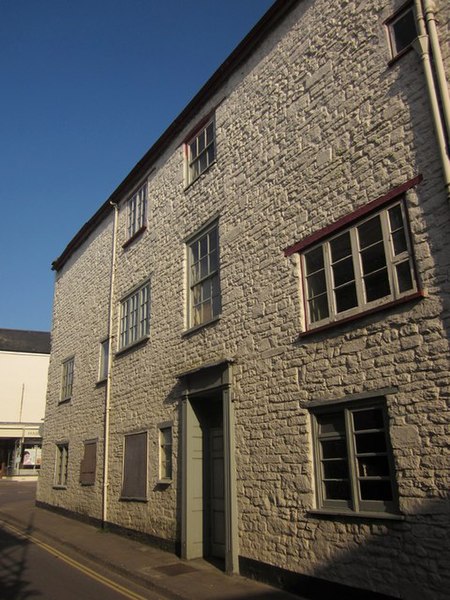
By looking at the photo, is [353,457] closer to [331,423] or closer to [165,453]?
[331,423]

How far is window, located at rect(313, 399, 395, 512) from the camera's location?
6344 mm

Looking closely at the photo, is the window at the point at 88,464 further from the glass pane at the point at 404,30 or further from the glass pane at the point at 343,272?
the glass pane at the point at 404,30

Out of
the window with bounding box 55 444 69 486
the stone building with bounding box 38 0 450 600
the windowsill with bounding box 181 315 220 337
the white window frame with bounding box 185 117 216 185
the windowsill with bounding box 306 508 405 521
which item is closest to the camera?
the windowsill with bounding box 306 508 405 521

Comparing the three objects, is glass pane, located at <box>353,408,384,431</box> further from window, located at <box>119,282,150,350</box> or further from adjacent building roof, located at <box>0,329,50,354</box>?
adjacent building roof, located at <box>0,329,50,354</box>

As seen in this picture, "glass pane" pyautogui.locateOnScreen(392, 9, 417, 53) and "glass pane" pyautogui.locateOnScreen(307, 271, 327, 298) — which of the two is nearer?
"glass pane" pyautogui.locateOnScreen(392, 9, 417, 53)

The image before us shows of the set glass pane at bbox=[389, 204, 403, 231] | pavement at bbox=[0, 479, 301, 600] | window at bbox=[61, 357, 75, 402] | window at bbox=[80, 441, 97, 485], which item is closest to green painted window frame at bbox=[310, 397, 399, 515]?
pavement at bbox=[0, 479, 301, 600]

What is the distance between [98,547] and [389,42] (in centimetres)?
1051

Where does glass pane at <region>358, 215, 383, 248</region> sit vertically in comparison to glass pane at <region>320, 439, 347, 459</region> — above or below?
above

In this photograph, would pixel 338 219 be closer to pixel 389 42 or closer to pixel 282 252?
pixel 282 252

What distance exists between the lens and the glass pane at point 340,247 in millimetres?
7359

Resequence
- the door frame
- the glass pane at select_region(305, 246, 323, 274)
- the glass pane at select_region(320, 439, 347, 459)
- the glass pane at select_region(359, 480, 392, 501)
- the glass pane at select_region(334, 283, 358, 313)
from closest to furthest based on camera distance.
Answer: the glass pane at select_region(359, 480, 392, 501), the glass pane at select_region(320, 439, 347, 459), the glass pane at select_region(334, 283, 358, 313), the glass pane at select_region(305, 246, 323, 274), the door frame

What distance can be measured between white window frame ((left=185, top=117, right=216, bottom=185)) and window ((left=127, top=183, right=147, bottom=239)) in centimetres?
236

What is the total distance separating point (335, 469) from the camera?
6.96m

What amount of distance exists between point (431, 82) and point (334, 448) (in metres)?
4.74
